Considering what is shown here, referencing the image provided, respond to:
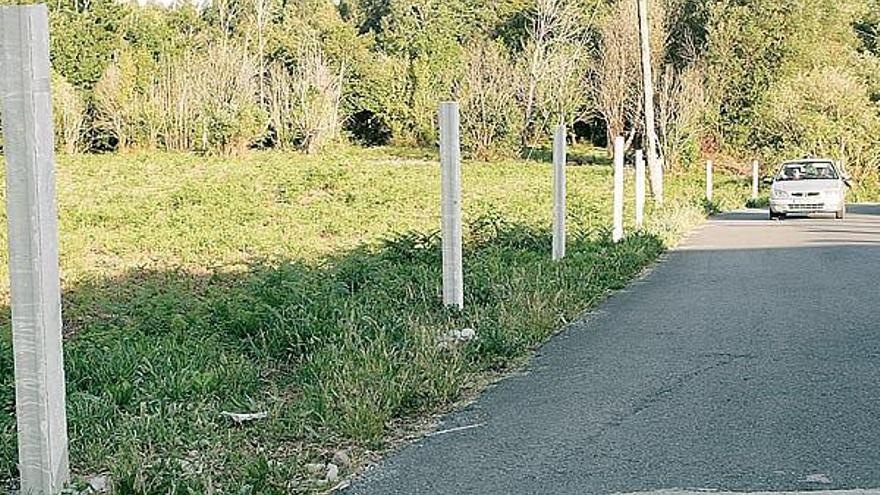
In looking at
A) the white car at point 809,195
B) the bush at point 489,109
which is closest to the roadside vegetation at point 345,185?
the bush at point 489,109

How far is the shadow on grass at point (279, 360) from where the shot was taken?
18.6ft

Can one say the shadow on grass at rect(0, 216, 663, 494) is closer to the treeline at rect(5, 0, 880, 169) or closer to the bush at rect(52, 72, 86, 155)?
the bush at rect(52, 72, 86, 155)

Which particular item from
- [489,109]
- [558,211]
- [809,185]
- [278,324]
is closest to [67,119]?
[489,109]

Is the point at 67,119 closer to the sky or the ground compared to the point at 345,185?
closer to the sky

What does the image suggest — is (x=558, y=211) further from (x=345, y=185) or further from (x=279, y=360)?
(x=345, y=185)

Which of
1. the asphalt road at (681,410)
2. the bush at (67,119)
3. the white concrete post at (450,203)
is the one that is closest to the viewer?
the asphalt road at (681,410)

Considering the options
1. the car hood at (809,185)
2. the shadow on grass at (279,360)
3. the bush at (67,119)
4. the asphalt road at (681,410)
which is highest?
the bush at (67,119)

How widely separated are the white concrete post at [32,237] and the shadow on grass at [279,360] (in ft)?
1.50

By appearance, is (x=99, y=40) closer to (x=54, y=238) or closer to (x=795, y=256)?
(x=795, y=256)

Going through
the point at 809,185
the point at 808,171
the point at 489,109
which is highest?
the point at 489,109

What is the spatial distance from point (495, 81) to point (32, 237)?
46.9 m

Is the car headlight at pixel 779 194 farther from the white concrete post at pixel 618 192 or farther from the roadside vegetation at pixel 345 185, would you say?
the white concrete post at pixel 618 192


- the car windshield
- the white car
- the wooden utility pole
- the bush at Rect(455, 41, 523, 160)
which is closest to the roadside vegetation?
the bush at Rect(455, 41, 523, 160)

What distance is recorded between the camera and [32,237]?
4656mm
